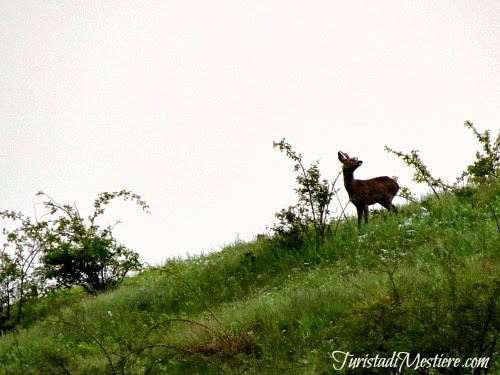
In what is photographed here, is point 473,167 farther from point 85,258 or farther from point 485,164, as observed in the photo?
point 85,258

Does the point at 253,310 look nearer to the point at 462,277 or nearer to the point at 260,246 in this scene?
the point at 462,277

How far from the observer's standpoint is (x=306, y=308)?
8.30m

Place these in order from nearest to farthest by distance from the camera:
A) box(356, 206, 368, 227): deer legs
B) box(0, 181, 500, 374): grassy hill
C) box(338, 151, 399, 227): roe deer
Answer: box(0, 181, 500, 374): grassy hill → box(356, 206, 368, 227): deer legs → box(338, 151, 399, 227): roe deer

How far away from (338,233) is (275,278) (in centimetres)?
197

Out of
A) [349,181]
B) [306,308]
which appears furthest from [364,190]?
[306,308]

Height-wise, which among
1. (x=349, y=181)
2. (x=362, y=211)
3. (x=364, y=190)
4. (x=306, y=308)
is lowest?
(x=306, y=308)

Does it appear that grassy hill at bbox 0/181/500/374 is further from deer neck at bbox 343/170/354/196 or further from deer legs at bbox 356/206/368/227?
deer neck at bbox 343/170/354/196

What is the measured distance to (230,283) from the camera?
1134 cm

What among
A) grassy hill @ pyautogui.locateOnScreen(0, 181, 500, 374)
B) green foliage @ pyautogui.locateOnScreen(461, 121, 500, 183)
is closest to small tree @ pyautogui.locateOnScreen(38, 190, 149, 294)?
grassy hill @ pyautogui.locateOnScreen(0, 181, 500, 374)

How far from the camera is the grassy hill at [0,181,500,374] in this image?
235 inches

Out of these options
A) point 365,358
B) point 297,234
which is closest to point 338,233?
point 297,234

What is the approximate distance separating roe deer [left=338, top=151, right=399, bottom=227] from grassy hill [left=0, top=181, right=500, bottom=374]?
400 mm

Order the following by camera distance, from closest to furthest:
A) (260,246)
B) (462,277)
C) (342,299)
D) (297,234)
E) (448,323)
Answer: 1. (448,323)
2. (462,277)
3. (342,299)
4. (297,234)
5. (260,246)

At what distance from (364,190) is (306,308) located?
5.31 meters
